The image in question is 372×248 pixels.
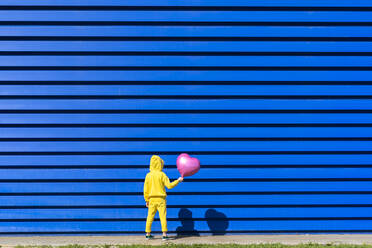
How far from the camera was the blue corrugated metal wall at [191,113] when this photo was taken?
20.0ft

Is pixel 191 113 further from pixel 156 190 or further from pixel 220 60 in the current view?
pixel 156 190

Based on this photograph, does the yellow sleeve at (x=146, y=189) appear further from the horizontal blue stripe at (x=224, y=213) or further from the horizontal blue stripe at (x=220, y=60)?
the horizontal blue stripe at (x=220, y=60)

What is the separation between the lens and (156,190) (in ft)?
18.5

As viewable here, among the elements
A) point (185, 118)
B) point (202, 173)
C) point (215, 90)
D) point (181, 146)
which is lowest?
point (202, 173)

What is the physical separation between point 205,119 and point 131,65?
1551mm

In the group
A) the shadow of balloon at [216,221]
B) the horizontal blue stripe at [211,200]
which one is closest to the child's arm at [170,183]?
the horizontal blue stripe at [211,200]

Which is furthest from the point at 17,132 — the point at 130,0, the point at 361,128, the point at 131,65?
the point at 361,128

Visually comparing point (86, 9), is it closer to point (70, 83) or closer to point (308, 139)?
point (70, 83)

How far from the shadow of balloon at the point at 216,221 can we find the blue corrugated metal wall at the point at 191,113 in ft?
0.06

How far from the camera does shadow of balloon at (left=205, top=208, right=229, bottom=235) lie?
20.2 ft

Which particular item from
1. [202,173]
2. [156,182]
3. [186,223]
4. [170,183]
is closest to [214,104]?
[202,173]

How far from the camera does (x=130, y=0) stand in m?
6.15

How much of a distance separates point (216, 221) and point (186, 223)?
512 mm

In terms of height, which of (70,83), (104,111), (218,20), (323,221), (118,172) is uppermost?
(218,20)
